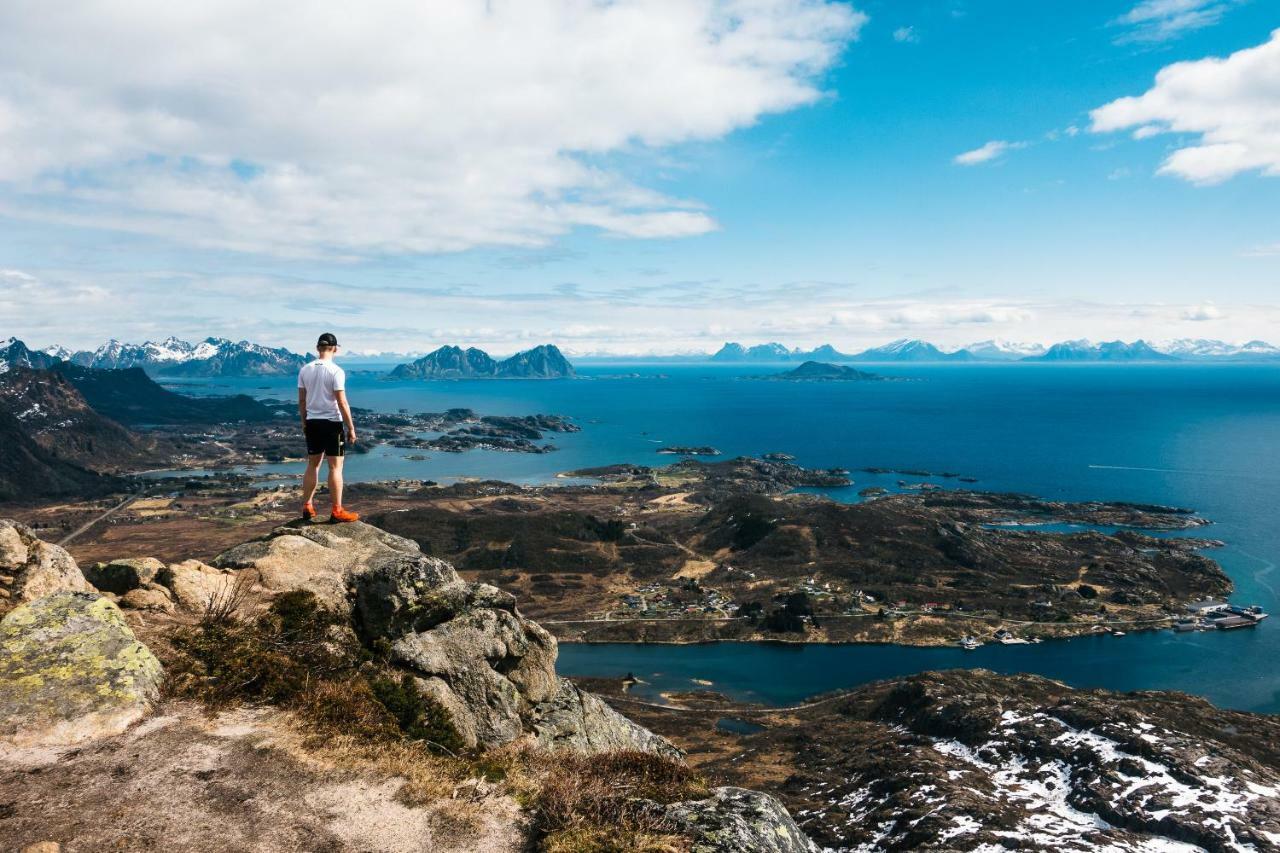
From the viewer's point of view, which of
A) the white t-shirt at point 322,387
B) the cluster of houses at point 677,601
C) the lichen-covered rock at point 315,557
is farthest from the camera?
the cluster of houses at point 677,601

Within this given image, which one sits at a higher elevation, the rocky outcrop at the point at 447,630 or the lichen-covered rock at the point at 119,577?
the lichen-covered rock at the point at 119,577

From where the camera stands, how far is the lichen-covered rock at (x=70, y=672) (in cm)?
997

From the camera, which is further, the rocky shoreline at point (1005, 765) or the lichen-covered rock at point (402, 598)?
the rocky shoreline at point (1005, 765)

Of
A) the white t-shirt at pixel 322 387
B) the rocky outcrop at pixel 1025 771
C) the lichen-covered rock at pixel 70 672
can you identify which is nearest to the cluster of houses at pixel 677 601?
the rocky outcrop at pixel 1025 771

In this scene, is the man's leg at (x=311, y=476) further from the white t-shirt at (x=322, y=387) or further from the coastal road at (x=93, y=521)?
the coastal road at (x=93, y=521)

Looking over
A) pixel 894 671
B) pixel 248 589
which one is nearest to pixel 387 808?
pixel 248 589

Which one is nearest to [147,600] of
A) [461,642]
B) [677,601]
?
[461,642]

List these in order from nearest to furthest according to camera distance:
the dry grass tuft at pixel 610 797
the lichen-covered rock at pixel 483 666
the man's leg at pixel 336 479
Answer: the dry grass tuft at pixel 610 797 < the lichen-covered rock at pixel 483 666 < the man's leg at pixel 336 479

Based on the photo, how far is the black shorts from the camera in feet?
55.7

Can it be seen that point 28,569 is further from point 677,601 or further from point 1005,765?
point 677,601

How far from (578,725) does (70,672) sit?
38.3 ft

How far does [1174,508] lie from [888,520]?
7995 centimetres

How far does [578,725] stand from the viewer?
729 inches

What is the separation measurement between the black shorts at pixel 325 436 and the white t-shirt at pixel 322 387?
13 cm
